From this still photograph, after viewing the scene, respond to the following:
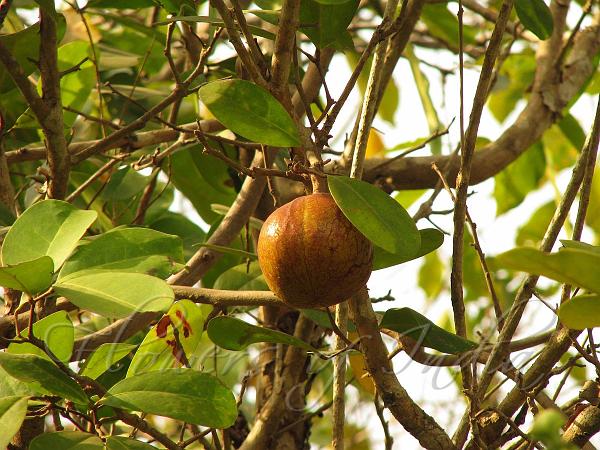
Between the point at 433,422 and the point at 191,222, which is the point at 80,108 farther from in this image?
the point at 433,422

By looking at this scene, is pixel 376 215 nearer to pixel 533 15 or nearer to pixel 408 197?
pixel 533 15

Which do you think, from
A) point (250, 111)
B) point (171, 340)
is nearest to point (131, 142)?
point (171, 340)

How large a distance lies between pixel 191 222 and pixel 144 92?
256 mm

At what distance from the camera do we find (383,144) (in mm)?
2146

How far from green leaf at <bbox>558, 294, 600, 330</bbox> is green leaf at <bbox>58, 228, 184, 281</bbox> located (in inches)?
15.6

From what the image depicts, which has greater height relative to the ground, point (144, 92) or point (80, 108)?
point (144, 92)

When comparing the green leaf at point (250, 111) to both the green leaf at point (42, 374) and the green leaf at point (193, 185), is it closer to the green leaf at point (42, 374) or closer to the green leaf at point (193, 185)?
the green leaf at point (42, 374)

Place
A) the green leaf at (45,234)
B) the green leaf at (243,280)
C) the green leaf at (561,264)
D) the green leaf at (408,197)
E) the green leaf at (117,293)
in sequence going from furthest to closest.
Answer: the green leaf at (408,197)
the green leaf at (243,280)
the green leaf at (45,234)
the green leaf at (117,293)
the green leaf at (561,264)

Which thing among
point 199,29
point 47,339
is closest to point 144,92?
point 199,29

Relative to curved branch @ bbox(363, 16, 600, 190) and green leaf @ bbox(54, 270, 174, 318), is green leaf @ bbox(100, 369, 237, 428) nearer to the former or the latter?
green leaf @ bbox(54, 270, 174, 318)

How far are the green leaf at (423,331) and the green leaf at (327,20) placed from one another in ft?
0.95

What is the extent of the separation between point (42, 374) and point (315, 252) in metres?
0.25

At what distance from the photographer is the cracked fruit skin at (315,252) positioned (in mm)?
747

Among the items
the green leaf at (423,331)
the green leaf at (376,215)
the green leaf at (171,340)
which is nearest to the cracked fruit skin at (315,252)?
the green leaf at (376,215)
